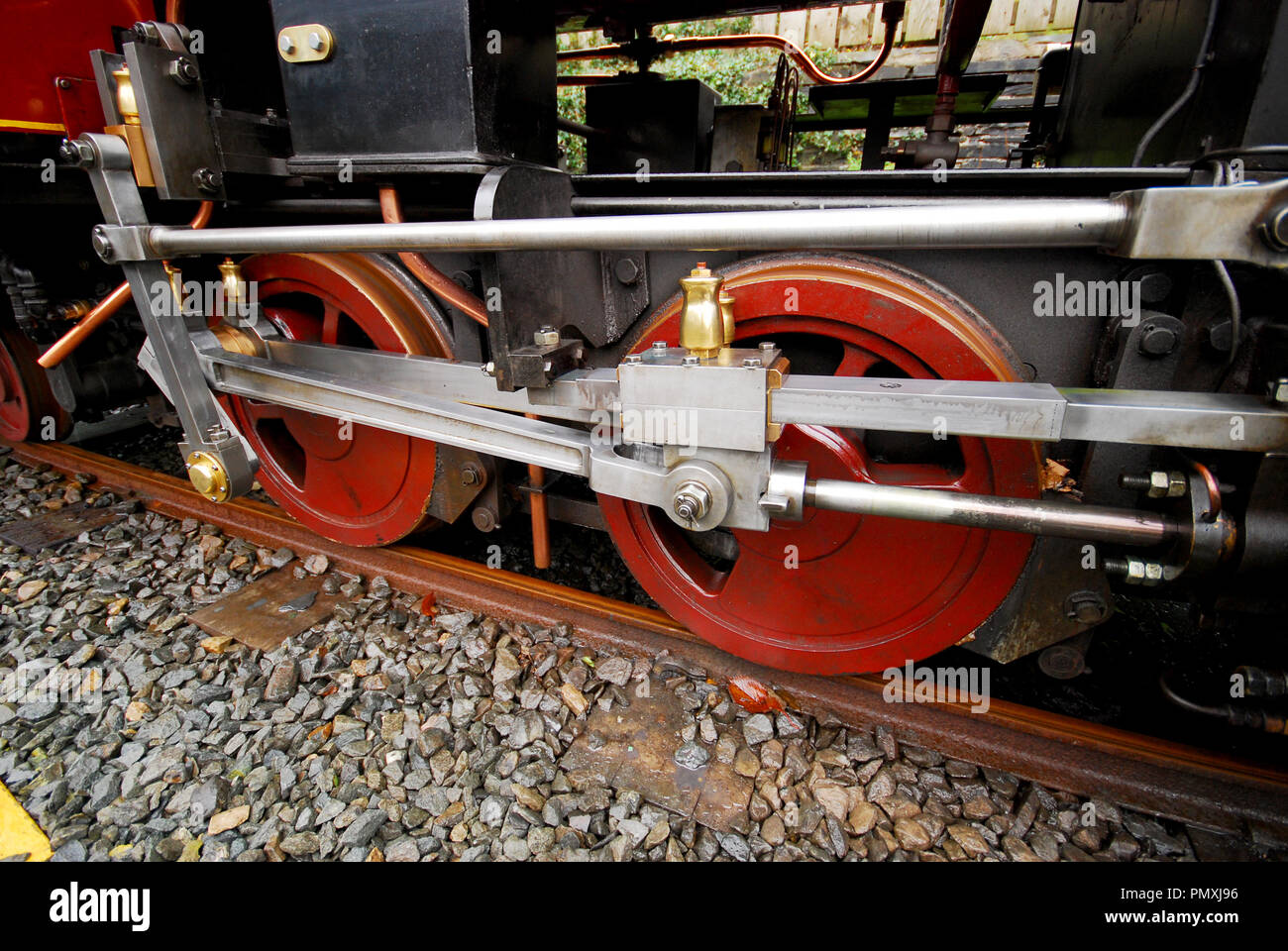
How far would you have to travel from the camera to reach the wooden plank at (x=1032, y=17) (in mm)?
8492

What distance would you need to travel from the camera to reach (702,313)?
50.3 inches

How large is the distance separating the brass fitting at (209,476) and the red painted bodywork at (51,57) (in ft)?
3.83

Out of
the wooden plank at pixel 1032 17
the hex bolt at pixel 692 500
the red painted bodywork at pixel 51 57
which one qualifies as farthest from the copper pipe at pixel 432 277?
the wooden plank at pixel 1032 17

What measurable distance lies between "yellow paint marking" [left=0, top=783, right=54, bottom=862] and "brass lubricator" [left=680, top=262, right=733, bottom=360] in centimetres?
190

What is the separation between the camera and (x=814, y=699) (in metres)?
1.92

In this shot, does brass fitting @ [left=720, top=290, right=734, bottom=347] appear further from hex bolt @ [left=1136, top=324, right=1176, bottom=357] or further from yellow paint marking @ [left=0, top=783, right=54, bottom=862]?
yellow paint marking @ [left=0, top=783, right=54, bottom=862]

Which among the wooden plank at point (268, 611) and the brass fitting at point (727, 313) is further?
the wooden plank at point (268, 611)

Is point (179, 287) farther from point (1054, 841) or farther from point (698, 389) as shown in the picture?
point (1054, 841)

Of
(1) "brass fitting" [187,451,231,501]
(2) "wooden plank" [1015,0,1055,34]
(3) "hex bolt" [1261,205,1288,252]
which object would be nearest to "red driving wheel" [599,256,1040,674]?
(3) "hex bolt" [1261,205,1288,252]

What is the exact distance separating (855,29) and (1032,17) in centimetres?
224

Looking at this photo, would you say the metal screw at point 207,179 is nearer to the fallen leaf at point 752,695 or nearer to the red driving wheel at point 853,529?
the red driving wheel at point 853,529

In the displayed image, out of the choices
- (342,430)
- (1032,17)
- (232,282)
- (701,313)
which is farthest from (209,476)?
(1032,17)

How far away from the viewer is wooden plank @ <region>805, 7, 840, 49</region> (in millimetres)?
9625

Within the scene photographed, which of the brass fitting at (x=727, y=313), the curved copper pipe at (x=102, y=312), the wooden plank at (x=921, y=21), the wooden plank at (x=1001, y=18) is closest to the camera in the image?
the brass fitting at (x=727, y=313)
